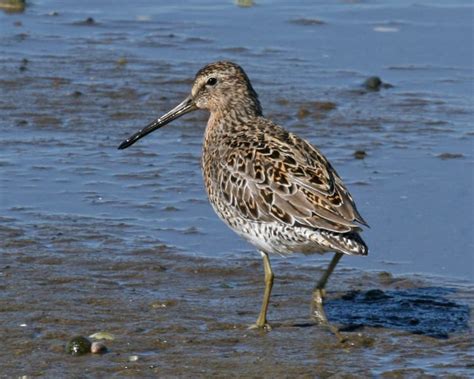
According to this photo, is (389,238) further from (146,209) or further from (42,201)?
(42,201)

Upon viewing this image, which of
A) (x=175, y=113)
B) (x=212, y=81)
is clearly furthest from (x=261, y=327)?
(x=175, y=113)

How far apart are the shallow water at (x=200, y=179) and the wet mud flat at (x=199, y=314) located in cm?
1

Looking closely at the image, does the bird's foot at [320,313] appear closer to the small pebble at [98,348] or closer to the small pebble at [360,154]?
the small pebble at [98,348]

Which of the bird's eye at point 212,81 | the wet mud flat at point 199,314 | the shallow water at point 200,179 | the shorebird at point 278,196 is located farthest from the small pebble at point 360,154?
the shorebird at point 278,196

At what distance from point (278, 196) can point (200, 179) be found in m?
2.30

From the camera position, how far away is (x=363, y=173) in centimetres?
870

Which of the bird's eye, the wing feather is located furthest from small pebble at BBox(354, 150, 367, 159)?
the wing feather

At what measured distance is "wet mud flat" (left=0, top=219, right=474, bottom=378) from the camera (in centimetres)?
597

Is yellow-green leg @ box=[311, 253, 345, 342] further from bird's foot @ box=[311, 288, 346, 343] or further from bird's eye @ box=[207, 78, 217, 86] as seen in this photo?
bird's eye @ box=[207, 78, 217, 86]

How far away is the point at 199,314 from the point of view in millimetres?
6586

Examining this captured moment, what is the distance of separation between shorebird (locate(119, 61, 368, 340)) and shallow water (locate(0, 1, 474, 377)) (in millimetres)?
422

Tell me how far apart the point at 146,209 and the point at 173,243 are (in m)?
0.59

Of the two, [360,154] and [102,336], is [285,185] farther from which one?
[360,154]

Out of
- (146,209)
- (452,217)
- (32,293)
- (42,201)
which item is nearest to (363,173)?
(452,217)
